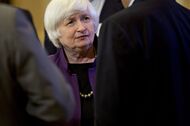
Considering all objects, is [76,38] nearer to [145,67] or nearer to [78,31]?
[78,31]

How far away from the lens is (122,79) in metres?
1.39

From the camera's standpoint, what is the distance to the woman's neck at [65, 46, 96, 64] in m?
2.17

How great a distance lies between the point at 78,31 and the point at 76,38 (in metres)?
0.04

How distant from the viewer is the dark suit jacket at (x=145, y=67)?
53.5 inches

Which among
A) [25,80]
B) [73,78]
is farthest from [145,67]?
[73,78]

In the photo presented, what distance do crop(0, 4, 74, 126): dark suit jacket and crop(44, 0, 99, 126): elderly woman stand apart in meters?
0.90

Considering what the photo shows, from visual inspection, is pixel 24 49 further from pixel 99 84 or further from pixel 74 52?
pixel 74 52

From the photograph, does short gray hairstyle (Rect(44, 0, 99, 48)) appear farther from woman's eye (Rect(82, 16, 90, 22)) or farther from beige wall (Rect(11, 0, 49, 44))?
beige wall (Rect(11, 0, 49, 44))

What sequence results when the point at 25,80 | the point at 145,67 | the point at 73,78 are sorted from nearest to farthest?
the point at 25,80 < the point at 145,67 < the point at 73,78

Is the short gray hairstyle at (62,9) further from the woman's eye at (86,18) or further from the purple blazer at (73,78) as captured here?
the purple blazer at (73,78)

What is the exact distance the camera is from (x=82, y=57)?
85.7 inches

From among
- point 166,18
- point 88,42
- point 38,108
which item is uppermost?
point 166,18

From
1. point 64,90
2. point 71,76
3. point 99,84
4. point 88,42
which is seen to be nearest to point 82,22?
point 88,42

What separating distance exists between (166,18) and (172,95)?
264 mm
